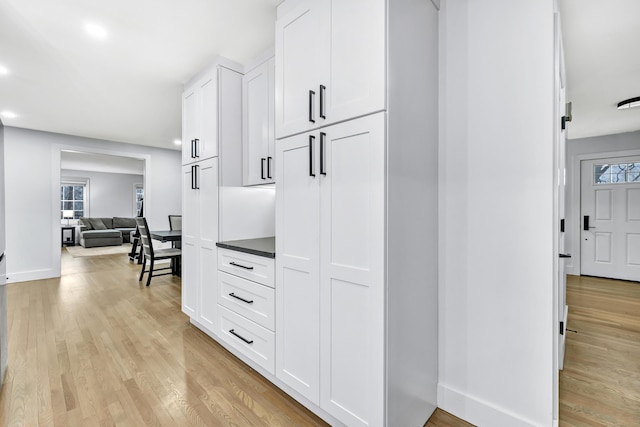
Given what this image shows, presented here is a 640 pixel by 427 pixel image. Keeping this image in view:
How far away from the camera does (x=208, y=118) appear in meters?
2.70

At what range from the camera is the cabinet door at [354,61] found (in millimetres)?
1362

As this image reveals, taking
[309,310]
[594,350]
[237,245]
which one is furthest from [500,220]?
[594,350]

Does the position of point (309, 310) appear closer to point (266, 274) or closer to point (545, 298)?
point (266, 274)

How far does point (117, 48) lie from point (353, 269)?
2.68 metres

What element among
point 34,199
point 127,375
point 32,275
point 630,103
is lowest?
point 127,375

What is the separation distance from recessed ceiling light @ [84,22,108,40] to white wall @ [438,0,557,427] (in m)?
2.40

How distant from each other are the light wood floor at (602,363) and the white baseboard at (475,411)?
1.15 feet

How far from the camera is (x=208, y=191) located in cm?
272

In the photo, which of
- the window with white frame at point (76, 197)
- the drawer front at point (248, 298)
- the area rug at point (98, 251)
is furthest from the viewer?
the window with white frame at point (76, 197)

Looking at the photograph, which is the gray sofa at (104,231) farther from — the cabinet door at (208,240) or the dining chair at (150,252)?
the cabinet door at (208,240)

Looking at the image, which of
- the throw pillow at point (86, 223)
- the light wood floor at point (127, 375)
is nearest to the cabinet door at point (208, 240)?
the light wood floor at point (127, 375)

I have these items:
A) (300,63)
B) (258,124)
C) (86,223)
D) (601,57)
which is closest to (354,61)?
(300,63)

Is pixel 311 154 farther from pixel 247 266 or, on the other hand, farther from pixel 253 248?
pixel 247 266

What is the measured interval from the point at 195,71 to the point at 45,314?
311 centimetres
